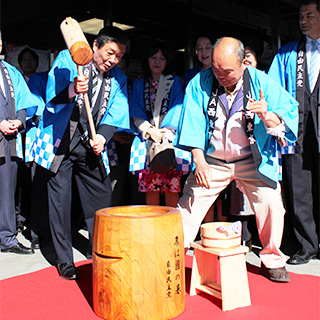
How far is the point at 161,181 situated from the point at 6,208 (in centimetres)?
159

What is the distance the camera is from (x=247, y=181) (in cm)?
316

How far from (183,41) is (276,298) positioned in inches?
269

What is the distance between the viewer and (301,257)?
361 centimetres

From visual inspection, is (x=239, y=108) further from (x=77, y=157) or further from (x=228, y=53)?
(x=77, y=157)

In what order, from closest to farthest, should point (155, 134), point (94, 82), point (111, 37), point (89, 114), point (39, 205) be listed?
1. point (89, 114)
2. point (111, 37)
3. point (94, 82)
4. point (155, 134)
5. point (39, 205)

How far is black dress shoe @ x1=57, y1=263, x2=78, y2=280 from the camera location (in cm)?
322

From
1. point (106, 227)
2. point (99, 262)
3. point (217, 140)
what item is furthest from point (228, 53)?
point (99, 262)

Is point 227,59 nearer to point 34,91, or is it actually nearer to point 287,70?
point 287,70

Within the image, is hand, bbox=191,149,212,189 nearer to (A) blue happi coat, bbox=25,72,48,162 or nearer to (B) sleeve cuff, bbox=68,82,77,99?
(B) sleeve cuff, bbox=68,82,77,99

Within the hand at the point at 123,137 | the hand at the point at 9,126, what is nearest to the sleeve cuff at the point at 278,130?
the hand at the point at 123,137

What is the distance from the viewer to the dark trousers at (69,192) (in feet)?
11.0

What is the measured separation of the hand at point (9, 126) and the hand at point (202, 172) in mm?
2014

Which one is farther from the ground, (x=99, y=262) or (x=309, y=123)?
(x=309, y=123)

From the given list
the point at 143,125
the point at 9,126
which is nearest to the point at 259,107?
the point at 143,125
